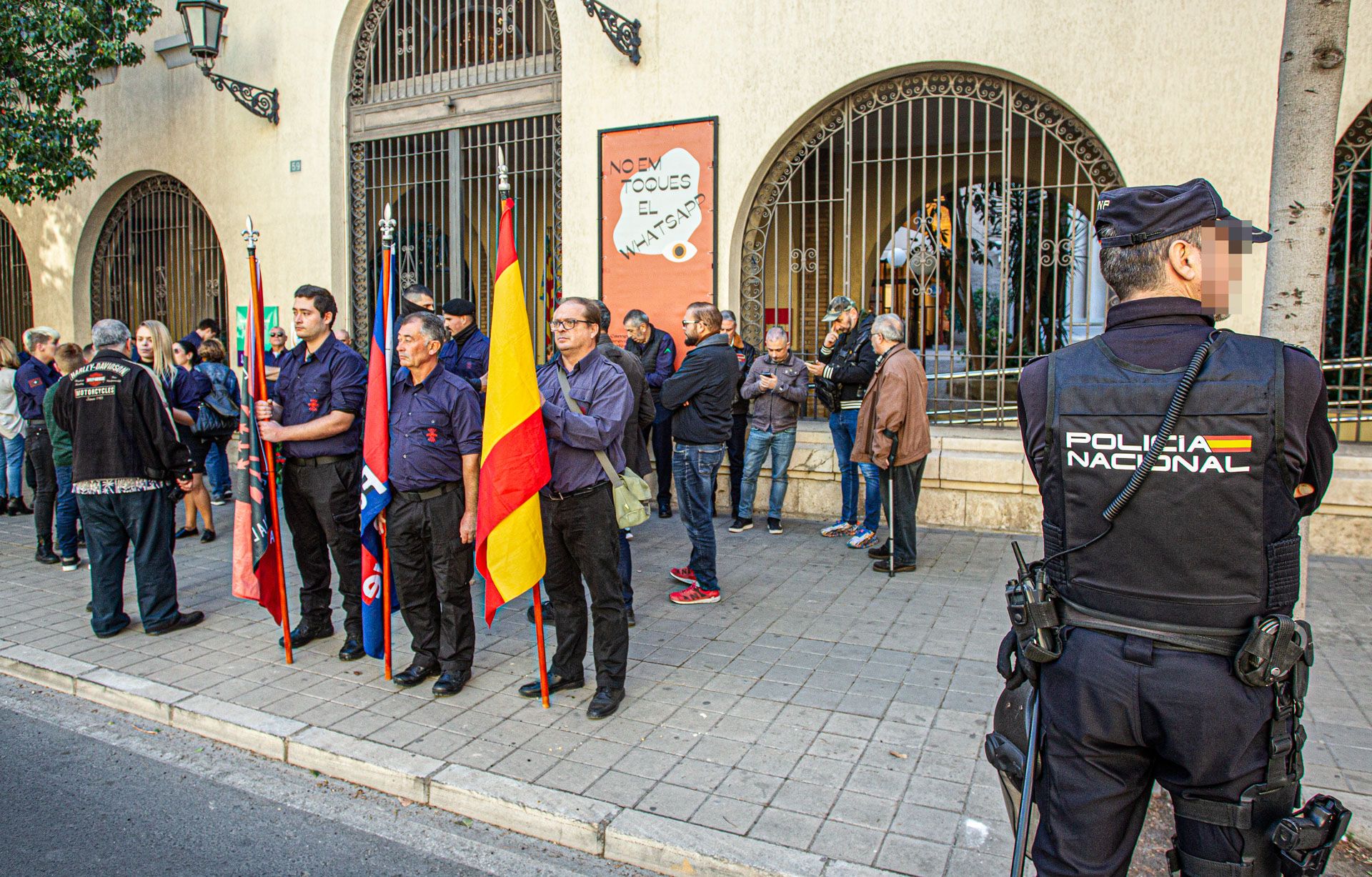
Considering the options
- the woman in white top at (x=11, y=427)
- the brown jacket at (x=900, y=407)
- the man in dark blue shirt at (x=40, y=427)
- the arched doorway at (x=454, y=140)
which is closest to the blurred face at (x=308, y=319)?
the man in dark blue shirt at (x=40, y=427)

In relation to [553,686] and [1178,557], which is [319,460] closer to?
[553,686]

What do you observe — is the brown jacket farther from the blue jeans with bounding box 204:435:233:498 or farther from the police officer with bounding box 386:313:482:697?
the blue jeans with bounding box 204:435:233:498

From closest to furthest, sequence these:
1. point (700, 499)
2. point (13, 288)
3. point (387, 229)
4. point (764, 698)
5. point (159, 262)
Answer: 1. point (764, 698)
2. point (387, 229)
3. point (700, 499)
4. point (159, 262)
5. point (13, 288)

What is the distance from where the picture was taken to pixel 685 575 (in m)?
6.63

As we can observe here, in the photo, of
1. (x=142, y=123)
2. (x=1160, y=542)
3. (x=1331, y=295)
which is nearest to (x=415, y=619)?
(x=1160, y=542)

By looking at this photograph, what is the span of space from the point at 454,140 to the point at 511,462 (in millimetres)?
7757

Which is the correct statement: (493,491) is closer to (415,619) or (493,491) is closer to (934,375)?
(415,619)

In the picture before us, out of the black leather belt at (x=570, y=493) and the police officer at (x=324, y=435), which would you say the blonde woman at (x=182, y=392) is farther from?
the black leather belt at (x=570, y=493)

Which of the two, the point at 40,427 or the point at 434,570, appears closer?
the point at 434,570

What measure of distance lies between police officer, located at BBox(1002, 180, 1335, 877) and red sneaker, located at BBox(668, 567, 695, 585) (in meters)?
4.40

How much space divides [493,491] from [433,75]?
8320mm

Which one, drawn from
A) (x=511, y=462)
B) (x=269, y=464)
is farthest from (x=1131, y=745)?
(x=269, y=464)

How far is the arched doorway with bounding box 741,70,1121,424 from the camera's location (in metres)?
7.84

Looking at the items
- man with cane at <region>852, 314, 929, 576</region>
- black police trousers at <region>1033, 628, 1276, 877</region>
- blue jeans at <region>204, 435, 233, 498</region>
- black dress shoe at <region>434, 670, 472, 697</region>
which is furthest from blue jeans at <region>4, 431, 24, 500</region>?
black police trousers at <region>1033, 628, 1276, 877</region>
